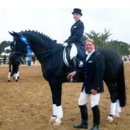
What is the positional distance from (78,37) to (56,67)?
0.98 m

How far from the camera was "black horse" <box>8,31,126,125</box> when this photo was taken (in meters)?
5.86

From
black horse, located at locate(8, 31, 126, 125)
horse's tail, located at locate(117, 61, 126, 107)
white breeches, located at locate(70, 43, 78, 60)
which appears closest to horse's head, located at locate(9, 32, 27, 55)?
black horse, located at locate(8, 31, 126, 125)

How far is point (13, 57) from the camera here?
226 inches

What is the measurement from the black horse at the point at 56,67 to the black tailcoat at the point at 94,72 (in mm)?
923

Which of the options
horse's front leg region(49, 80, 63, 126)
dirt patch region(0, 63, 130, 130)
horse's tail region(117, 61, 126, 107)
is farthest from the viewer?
horse's tail region(117, 61, 126, 107)

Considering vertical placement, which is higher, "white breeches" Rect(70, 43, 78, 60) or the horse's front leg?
"white breeches" Rect(70, 43, 78, 60)

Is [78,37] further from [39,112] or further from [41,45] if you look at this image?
[39,112]

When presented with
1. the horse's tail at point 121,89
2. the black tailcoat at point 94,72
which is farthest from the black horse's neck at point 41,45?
the horse's tail at point 121,89

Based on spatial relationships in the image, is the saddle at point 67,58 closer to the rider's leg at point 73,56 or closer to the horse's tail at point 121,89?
the rider's leg at point 73,56

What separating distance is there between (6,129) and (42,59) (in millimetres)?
1948

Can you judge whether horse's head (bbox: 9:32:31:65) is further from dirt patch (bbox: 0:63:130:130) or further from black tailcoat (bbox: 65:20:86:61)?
dirt patch (bbox: 0:63:130:130)

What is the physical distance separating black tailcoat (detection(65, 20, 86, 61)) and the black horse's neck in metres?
0.40

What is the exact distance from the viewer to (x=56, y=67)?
19.3 ft

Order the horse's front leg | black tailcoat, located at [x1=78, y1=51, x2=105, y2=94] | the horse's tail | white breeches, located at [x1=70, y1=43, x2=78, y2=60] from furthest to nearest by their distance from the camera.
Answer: the horse's tail < white breeches, located at [x1=70, y1=43, x2=78, y2=60] < the horse's front leg < black tailcoat, located at [x1=78, y1=51, x2=105, y2=94]
